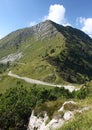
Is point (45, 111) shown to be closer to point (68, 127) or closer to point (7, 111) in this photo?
point (68, 127)

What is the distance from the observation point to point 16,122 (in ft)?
232

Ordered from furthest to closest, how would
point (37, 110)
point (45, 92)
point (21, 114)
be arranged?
point (45, 92) < point (21, 114) < point (37, 110)

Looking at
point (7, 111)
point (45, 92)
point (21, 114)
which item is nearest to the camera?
point (21, 114)

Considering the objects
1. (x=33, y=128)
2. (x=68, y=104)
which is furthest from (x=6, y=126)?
(x=68, y=104)

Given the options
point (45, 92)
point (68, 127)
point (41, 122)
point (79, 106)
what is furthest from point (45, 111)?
point (45, 92)

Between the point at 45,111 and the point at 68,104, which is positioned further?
the point at 45,111

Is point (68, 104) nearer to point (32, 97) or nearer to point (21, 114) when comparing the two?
point (21, 114)

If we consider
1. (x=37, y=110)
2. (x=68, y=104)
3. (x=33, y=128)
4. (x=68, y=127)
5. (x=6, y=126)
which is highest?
(x=68, y=127)

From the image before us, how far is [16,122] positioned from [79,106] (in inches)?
1504

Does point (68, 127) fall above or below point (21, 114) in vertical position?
above

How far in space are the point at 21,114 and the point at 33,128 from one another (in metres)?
21.9

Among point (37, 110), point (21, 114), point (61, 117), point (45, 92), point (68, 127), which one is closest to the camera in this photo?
point (68, 127)

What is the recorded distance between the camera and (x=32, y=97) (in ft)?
264

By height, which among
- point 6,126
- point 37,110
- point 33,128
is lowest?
point 6,126
